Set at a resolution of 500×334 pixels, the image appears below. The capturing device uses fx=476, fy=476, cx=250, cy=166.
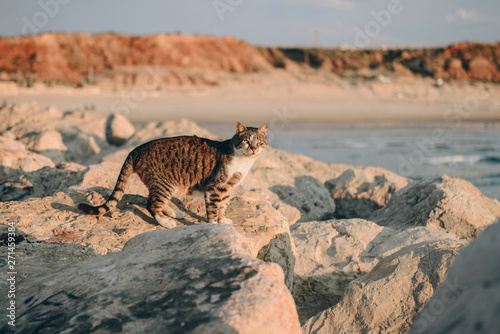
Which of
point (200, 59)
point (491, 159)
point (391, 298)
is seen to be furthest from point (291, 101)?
point (391, 298)

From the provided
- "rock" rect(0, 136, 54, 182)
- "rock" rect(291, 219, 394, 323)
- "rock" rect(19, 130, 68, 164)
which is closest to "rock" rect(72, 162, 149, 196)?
"rock" rect(0, 136, 54, 182)

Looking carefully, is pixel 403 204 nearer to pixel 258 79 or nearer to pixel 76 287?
pixel 76 287

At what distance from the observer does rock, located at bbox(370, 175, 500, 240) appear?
550 cm

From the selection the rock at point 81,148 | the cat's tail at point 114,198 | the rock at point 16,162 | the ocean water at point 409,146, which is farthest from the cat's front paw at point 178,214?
the ocean water at point 409,146

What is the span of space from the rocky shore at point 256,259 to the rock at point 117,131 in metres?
4.83

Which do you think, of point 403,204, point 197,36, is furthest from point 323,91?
point 403,204

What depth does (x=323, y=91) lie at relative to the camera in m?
41.7

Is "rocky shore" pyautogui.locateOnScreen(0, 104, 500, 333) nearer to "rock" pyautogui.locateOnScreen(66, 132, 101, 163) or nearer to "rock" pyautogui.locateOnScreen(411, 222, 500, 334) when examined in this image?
"rock" pyautogui.locateOnScreen(411, 222, 500, 334)

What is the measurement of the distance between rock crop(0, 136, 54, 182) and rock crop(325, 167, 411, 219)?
474cm

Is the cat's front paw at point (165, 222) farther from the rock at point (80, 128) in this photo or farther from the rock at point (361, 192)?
the rock at point (80, 128)

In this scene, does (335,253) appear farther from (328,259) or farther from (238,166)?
(238,166)

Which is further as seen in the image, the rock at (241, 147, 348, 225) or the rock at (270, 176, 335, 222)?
the rock at (270, 176, 335, 222)

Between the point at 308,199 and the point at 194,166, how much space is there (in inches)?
103

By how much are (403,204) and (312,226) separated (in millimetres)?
1720
